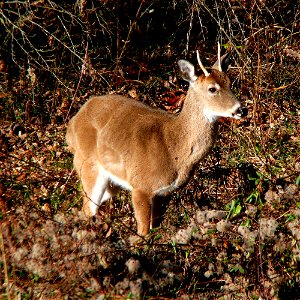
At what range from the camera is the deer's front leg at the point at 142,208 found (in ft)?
20.3

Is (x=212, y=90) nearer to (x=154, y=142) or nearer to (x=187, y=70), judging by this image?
(x=187, y=70)

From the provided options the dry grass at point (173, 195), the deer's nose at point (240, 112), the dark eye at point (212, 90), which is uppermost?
the dark eye at point (212, 90)

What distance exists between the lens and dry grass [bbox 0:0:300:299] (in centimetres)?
474

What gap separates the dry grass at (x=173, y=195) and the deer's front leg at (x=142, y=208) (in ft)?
0.78

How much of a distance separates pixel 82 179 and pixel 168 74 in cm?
390

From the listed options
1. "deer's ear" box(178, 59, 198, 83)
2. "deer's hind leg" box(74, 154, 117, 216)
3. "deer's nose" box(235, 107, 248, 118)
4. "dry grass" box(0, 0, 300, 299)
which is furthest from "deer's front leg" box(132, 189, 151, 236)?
"deer's ear" box(178, 59, 198, 83)

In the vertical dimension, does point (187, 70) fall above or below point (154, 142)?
above

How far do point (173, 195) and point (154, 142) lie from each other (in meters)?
1.01

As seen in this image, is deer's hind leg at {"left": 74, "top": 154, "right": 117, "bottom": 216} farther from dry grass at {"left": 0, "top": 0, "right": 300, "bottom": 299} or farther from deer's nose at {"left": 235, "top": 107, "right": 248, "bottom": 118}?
deer's nose at {"left": 235, "top": 107, "right": 248, "bottom": 118}

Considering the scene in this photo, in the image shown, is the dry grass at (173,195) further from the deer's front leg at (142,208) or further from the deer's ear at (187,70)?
the deer's ear at (187,70)

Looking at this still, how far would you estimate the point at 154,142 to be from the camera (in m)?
6.31

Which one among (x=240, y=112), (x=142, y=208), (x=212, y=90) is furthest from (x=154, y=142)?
(x=240, y=112)

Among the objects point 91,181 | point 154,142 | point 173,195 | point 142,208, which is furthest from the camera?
point 173,195

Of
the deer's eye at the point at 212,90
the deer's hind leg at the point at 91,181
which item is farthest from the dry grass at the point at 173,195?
the deer's eye at the point at 212,90
